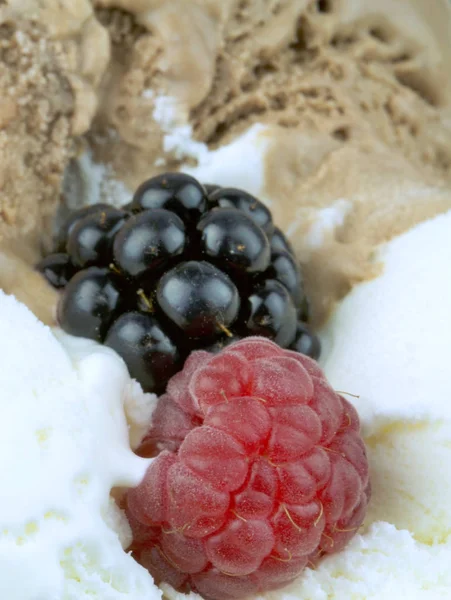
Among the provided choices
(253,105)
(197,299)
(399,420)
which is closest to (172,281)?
(197,299)

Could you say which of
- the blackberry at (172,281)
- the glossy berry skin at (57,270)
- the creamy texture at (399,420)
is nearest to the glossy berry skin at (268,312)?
the blackberry at (172,281)

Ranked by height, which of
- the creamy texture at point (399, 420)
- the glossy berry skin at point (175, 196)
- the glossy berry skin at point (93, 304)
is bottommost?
the creamy texture at point (399, 420)

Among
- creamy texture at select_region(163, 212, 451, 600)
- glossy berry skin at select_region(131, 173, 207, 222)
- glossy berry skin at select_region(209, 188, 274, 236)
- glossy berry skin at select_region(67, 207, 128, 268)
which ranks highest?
glossy berry skin at select_region(131, 173, 207, 222)

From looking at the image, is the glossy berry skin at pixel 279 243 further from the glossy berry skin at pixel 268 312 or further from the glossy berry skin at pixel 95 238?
the glossy berry skin at pixel 95 238

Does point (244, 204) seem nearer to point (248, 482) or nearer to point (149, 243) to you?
point (149, 243)

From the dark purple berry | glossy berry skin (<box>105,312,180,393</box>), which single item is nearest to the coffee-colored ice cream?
the dark purple berry

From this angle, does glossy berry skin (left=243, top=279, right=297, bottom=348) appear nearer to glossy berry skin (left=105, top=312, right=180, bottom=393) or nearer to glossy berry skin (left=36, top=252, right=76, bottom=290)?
glossy berry skin (left=105, top=312, right=180, bottom=393)
